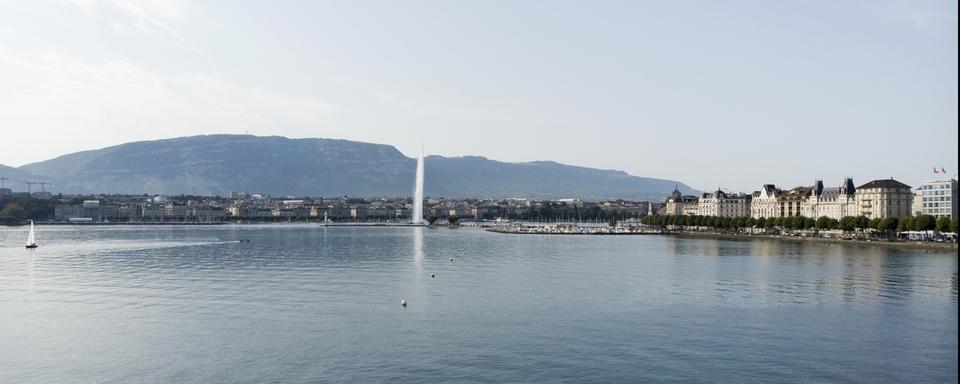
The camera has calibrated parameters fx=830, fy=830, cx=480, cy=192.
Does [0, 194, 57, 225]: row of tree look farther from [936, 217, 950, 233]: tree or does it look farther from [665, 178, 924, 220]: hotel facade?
[936, 217, 950, 233]: tree

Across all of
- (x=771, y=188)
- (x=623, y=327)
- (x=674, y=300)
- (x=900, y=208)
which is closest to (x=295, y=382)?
(x=623, y=327)

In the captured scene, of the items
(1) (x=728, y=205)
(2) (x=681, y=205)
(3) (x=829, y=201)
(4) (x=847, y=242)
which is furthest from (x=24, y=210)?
(4) (x=847, y=242)

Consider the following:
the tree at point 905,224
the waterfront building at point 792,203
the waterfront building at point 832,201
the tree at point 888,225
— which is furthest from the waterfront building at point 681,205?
the tree at point 905,224

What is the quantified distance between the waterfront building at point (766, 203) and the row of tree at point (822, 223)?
753cm

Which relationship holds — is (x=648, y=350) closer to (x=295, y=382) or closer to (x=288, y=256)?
(x=295, y=382)

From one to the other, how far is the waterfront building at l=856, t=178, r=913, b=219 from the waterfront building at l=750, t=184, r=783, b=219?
1857 cm

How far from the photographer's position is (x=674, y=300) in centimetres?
3012

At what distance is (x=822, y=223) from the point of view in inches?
3155

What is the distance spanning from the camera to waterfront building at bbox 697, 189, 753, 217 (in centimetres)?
11506

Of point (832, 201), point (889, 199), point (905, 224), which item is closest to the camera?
point (905, 224)

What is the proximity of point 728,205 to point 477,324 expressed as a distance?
98357 millimetres

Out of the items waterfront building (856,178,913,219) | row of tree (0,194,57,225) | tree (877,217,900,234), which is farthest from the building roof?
row of tree (0,194,57,225)

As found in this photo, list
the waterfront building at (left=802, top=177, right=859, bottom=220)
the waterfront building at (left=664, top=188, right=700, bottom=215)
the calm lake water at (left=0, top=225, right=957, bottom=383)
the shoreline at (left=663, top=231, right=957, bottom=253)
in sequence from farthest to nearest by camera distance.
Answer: the waterfront building at (left=664, top=188, right=700, bottom=215), the waterfront building at (left=802, top=177, right=859, bottom=220), the shoreline at (left=663, top=231, right=957, bottom=253), the calm lake water at (left=0, top=225, right=957, bottom=383)

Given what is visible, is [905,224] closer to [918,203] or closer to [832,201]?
[918,203]
